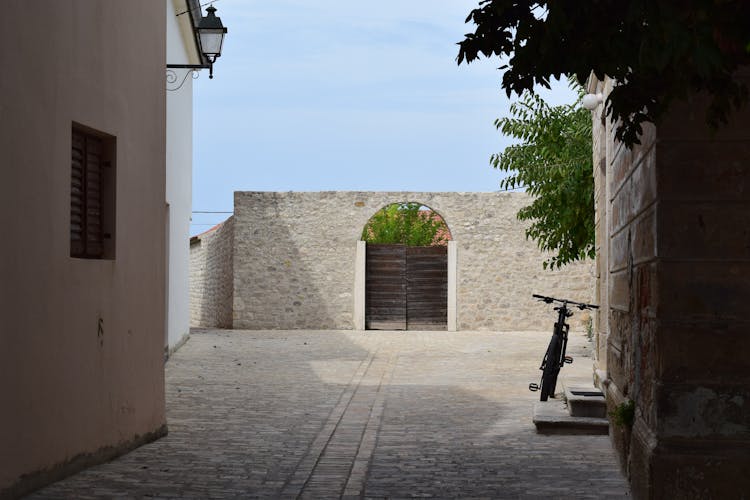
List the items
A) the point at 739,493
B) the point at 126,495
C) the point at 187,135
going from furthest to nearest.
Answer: the point at 187,135 < the point at 126,495 < the point at 739,493

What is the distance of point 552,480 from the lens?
6.11 metres

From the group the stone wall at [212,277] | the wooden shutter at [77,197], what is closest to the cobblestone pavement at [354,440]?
the wooden shutter at [77,197]

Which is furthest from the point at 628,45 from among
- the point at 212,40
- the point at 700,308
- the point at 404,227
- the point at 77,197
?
the point at 404,227

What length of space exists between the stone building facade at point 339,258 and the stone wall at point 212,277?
0.44m

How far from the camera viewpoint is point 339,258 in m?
23.2

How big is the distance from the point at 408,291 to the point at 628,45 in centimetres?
1951

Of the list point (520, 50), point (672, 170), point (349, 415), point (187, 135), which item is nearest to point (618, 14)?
point (520, 50)

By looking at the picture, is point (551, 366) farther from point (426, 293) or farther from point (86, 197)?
point (426, 293)

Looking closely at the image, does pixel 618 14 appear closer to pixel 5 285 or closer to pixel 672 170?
pixel 672 170

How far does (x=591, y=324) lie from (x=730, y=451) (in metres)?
14.1

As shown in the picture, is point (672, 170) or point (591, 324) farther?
point (591, 324)

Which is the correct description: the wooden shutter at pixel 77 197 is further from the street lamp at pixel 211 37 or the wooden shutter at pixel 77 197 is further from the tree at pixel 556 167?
the tree at pixel 556 167

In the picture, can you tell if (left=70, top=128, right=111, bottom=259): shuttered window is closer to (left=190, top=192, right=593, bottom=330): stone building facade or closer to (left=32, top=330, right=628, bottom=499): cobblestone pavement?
(left=32, top=330, right=628, bottom=499): cobblestone pavement

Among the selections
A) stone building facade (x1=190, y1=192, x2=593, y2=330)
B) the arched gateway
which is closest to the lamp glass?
stone building facade (x1=190, y1=192, x2=593, y2=330)
